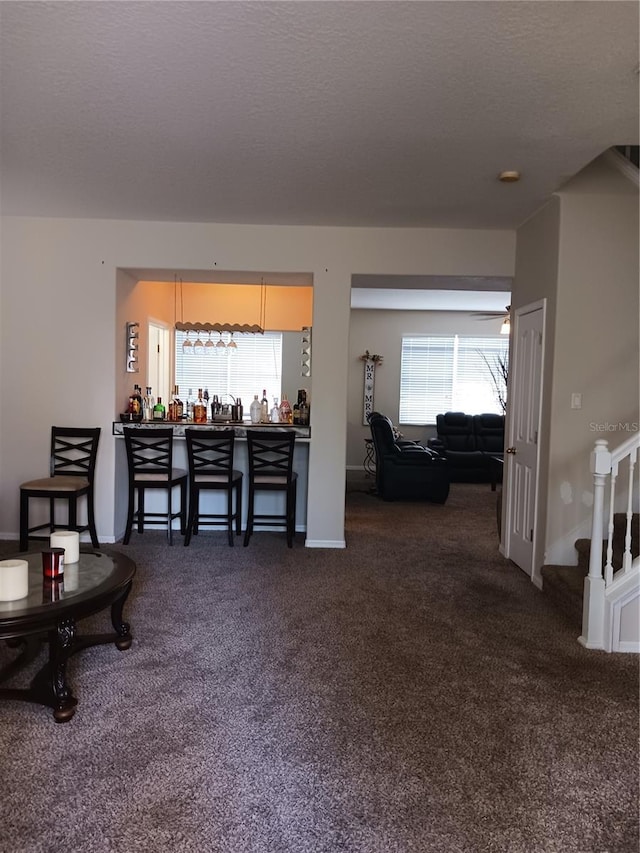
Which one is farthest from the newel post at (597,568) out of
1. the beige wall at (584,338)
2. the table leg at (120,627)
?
the table leg at (120,627)

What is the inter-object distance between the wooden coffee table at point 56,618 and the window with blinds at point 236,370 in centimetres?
492

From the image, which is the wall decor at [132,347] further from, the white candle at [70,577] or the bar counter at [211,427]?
the white candle at [70,577]

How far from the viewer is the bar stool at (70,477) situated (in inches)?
176

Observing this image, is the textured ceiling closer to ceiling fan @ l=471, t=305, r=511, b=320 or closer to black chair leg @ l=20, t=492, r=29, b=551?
black chair leg @ l=20, t=492, r=29, b=551

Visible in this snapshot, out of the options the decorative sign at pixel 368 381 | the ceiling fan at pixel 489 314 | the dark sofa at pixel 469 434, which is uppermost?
the ceiling fan at pixel 489 314

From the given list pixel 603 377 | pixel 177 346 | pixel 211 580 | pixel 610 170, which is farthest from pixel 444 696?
pixel 177 346

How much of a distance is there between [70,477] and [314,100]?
135 inches

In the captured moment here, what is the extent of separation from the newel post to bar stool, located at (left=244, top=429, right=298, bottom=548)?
7.97ft

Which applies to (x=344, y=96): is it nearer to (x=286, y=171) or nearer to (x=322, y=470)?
(x=286, y=171)

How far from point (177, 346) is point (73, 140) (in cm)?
435

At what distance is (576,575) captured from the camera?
371 centimetres

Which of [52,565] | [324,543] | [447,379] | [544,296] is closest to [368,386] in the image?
[447,379]

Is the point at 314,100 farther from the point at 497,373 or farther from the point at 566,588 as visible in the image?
the point at 497,373

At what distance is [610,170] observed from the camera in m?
3.71
